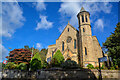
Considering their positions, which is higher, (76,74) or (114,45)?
(114,45)

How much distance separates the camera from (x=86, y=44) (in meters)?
22.9

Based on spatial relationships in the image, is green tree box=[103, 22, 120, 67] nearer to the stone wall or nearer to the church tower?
the church tower

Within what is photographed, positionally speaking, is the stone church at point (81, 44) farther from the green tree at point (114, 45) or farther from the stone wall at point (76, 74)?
the stone wall at point (76, 74)

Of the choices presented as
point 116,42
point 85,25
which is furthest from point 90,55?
point 85,25

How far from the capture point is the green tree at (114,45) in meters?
18.7

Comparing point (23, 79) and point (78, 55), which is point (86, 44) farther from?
point (23, 79)

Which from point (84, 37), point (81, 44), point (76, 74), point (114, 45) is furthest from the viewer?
point (84, 37)

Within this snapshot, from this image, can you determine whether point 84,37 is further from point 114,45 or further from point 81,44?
point 114,45

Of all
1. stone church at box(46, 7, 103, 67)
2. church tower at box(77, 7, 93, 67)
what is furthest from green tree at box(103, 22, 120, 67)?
church tower at box(77, 7, 93, 67)

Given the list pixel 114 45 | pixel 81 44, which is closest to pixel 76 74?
pixel 81 44

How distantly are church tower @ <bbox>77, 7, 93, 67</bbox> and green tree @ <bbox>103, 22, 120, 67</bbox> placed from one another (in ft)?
13.1

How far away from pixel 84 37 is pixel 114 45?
6903mm

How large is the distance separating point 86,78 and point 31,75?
6.79 metres

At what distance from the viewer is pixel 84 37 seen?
78.2 ft
